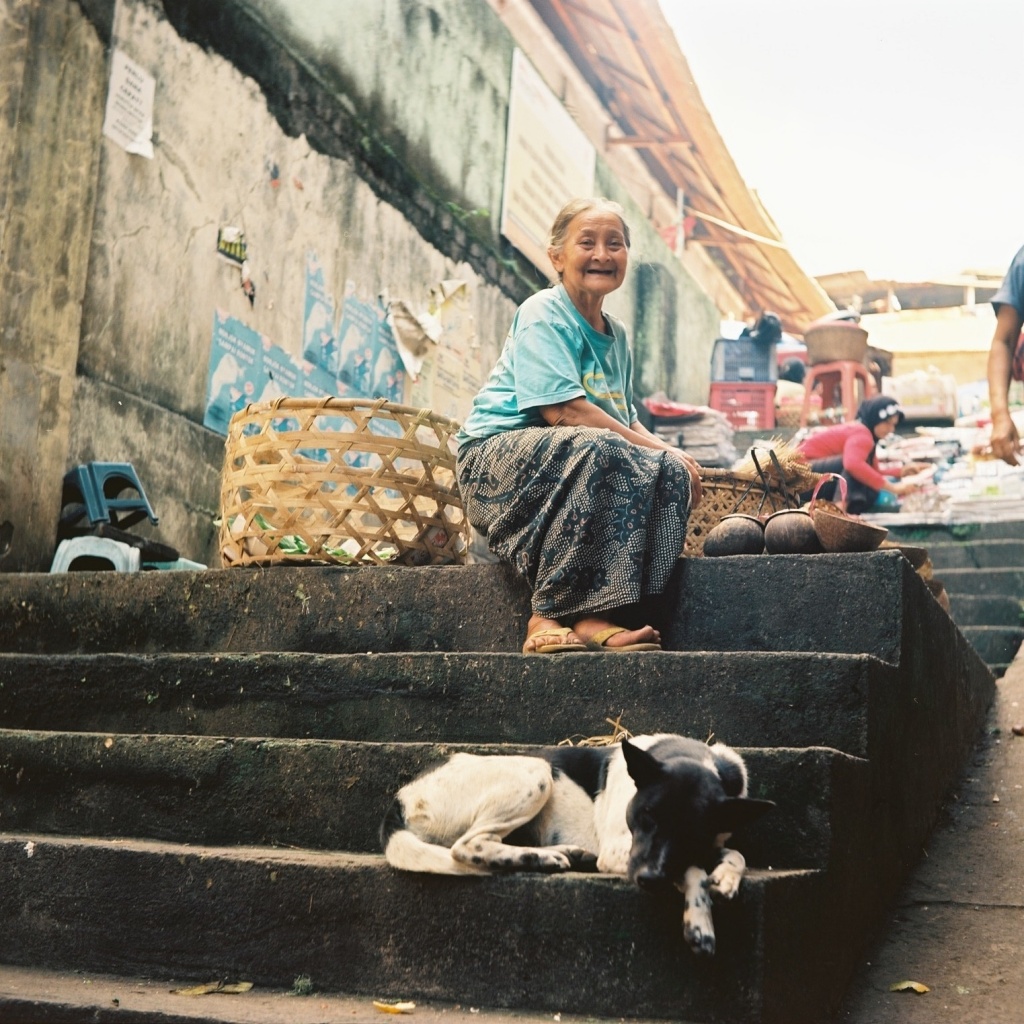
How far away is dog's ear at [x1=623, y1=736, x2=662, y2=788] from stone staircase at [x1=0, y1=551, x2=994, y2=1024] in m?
0.24

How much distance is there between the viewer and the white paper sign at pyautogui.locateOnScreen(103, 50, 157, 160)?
587 centimetres

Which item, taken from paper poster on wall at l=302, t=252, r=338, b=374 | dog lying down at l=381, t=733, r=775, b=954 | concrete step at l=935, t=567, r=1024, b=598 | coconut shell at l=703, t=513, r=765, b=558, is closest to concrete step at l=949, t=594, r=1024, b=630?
concrete step at l=935, t=567, r=1024, b=598

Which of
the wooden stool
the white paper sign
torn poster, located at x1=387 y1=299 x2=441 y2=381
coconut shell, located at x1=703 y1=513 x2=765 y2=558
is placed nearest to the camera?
coconut shell, located at x1=703 y1=513 x2=765 y2=558

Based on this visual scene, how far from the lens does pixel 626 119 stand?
14.3 meters

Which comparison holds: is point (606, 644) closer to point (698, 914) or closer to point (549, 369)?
point (549, 369)

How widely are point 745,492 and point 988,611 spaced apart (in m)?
3.26

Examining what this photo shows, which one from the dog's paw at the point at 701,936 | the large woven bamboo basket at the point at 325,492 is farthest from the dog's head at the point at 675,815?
the large woven bamboo basket at the point at 325,492

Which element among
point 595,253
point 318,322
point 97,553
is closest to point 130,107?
point 318,322

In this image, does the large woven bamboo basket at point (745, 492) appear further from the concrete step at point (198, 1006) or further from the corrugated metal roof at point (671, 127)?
the corrugated metal roof at point (671, 127)

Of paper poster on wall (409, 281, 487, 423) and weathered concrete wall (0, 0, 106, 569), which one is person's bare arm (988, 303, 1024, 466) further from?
paper poster on wall (409, 281, 487, 423)

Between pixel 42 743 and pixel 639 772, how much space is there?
1931mm

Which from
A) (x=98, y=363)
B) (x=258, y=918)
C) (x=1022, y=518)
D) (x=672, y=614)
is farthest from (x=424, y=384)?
(x=258, y=918)

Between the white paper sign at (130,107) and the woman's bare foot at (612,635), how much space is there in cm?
343

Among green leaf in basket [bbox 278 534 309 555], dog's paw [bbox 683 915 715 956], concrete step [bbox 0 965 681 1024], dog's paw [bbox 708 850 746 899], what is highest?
green leaf in basket [bbox 278 534 309 555]
